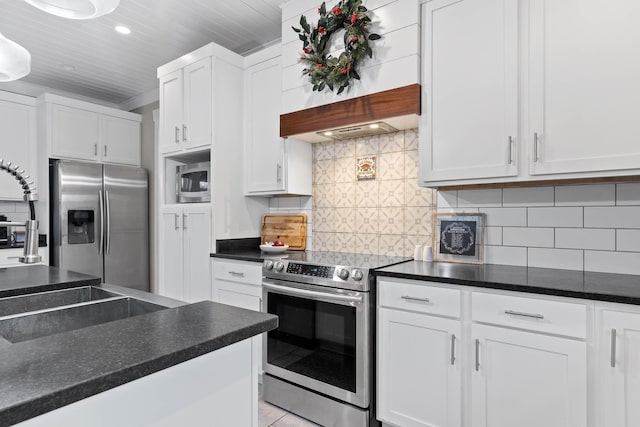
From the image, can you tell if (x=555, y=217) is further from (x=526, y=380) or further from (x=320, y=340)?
(x=320, y=340)

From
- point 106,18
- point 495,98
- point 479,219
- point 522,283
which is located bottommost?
point 522,283

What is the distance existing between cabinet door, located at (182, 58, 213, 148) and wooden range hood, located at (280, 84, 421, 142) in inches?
24.9

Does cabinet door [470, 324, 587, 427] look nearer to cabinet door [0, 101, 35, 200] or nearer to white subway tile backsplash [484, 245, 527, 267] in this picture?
white subway tile backsplash [484, 245, 527, 267]

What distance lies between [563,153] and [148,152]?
4.30 m

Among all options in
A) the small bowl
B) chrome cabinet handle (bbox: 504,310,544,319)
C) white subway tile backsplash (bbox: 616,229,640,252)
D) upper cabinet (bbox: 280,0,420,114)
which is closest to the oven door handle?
the small bowl

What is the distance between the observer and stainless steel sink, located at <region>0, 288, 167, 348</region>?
4.10 ft

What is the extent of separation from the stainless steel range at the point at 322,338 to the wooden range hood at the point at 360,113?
861 mm

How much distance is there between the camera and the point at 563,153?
69.4 inches

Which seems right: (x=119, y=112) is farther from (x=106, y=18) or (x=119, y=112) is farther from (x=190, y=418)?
(x=190, y=418)

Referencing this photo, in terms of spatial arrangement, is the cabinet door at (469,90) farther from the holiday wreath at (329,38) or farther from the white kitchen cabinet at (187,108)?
the white kitchen cabinet at (187,108)

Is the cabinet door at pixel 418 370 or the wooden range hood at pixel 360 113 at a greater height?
the wooden range hood at pixel 360 113

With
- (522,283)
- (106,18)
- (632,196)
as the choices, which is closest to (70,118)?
(106,18)

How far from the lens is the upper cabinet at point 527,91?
65.0 inches

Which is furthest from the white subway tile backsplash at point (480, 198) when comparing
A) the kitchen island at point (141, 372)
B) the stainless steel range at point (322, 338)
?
the kitchen island at point (141, 372)
